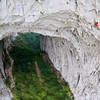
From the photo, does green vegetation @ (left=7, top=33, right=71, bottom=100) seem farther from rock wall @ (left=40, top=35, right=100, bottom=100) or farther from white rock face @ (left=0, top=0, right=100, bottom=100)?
white rock face @ (left=0, top=0, right=100, bottom=100)

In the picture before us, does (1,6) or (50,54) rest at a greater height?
(1,6)

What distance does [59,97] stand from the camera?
11406 millimetres

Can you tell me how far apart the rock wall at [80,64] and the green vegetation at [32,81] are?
861mm

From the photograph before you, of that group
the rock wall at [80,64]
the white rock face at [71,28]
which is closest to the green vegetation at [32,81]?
the rock wall at [80,64]

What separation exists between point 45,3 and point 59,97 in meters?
6.63

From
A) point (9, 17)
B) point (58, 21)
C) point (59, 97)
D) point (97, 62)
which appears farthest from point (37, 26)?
point (59, 97)

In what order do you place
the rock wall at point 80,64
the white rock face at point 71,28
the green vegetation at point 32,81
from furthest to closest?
the green vegetation at point 32,81
the rock wall at point 80,64
the white rock face at point 71,28

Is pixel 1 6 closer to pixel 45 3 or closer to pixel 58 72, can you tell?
pixel 45 3

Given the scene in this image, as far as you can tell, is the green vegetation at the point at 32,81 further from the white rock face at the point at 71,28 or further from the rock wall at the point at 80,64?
the white rock face at the point at 71,28

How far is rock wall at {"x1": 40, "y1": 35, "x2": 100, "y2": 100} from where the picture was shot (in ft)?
31.4

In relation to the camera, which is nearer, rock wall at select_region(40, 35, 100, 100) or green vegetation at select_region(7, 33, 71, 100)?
rock wall at select_region(40, 35, 100, 100)

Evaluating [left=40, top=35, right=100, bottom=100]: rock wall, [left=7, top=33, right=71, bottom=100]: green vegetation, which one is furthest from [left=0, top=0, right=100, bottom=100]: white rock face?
[left=7, top=33, right=71, bottom=100]: green vegetation

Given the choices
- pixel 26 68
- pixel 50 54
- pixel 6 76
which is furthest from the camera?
pixel 50 54

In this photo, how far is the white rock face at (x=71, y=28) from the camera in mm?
7758
